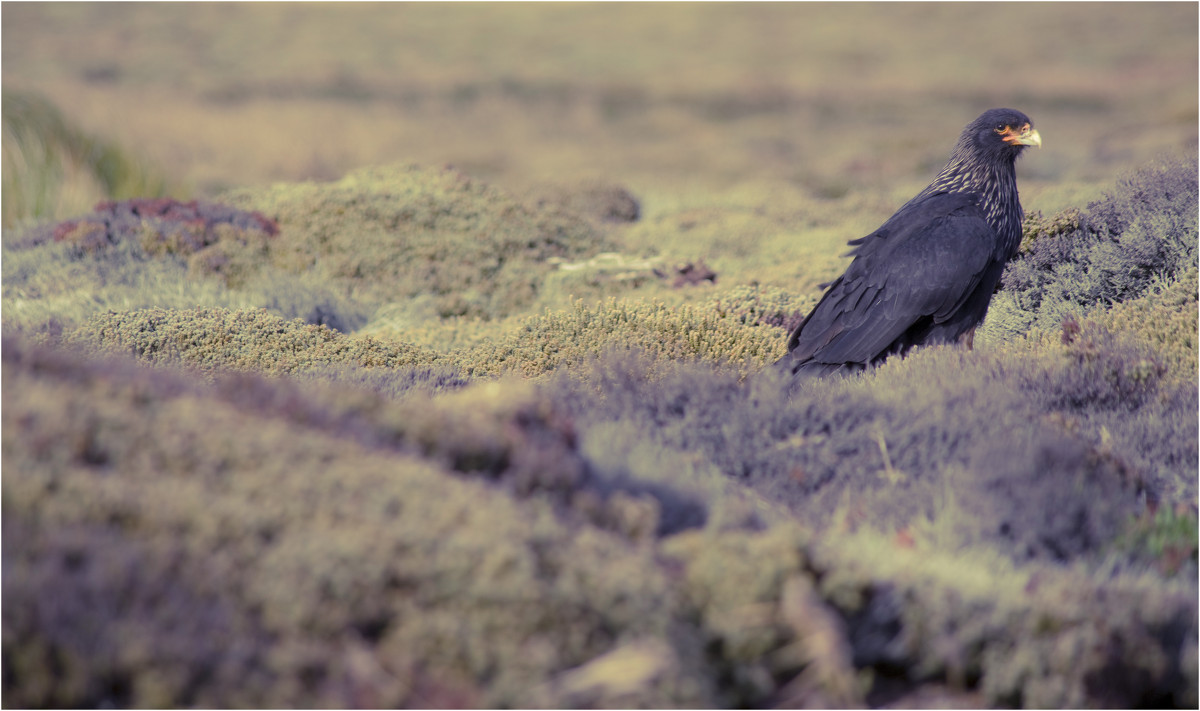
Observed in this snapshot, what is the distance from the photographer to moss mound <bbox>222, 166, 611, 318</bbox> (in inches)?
361

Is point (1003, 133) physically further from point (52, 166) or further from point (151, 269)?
point (52, 166)

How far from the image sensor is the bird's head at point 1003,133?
19.4ft

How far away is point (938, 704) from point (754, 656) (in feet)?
1.79

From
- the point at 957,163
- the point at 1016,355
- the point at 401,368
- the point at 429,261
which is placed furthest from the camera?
the point at 429,261

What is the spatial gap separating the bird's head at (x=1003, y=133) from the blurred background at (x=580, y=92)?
14.7 feet

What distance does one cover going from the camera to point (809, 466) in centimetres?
364

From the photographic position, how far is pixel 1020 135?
19.4ft

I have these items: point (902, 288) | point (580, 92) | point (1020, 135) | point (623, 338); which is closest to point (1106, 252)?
point (1020, 135)

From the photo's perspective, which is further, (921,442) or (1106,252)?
(1106,252)

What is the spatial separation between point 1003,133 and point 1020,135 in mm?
107


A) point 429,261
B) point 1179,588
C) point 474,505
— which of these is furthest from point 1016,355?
point 429,261

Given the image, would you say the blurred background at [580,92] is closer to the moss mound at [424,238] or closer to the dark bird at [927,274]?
the moss mound at [424,238]

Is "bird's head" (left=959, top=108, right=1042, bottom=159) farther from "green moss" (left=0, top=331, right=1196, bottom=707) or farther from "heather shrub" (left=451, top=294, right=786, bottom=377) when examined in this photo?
"green moss" (left=0, top=331, right=1196, bottom=707)

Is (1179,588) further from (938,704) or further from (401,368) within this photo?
(401,368)
